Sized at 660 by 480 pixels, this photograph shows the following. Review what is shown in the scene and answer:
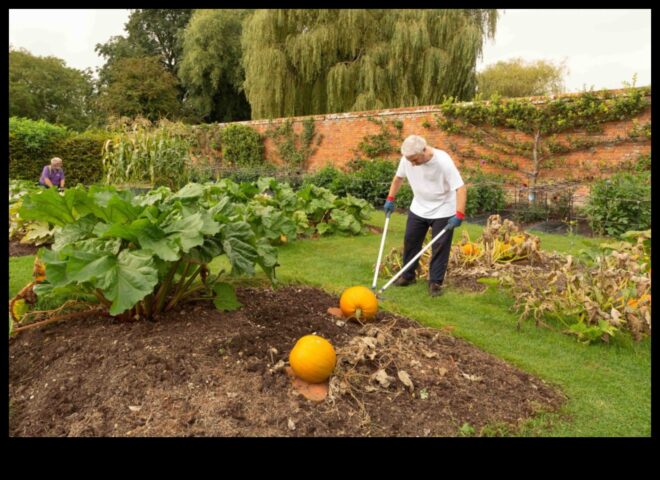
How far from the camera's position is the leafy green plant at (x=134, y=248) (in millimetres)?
2547

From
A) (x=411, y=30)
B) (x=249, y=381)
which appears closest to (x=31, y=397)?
(x=249, y=381)

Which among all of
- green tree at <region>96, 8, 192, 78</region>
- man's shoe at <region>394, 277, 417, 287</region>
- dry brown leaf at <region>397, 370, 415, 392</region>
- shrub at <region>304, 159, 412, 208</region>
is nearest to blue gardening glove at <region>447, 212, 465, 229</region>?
man's shoe at <region>394, 277, 417, 287</region>

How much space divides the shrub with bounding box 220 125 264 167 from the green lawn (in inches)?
507

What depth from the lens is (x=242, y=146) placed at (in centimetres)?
1867

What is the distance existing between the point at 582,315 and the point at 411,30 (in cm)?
1548

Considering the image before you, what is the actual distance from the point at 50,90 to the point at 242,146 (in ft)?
88.6

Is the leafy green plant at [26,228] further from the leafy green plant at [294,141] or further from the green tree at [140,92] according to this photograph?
the green tree at [140,92]

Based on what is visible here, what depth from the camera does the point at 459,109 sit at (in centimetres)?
1316

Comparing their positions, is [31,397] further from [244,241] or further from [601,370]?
[601,370]

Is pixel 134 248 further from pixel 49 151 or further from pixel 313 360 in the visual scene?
pixel 49 151

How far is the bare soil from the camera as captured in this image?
7.61 feet

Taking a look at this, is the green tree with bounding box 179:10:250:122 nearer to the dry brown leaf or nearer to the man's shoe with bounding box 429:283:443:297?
the man's shoe with bounding box 429:283:443:297

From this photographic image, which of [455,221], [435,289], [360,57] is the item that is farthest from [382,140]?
[455,221]

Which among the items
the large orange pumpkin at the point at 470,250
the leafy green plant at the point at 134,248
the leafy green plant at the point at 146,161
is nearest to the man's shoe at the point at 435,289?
the large orange pumpkin at the point at 470,250
